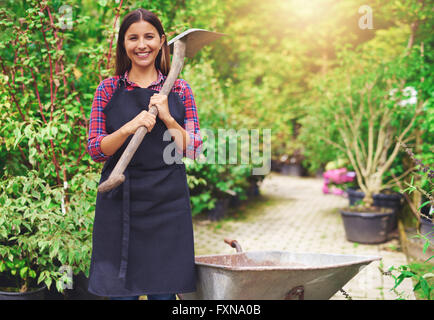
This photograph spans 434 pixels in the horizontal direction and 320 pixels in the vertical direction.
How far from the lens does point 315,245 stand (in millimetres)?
5793

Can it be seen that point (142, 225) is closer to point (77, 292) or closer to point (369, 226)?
point (77, 292)

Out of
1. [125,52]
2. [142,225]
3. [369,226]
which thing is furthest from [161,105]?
[369,226]

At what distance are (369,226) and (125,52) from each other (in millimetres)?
4655

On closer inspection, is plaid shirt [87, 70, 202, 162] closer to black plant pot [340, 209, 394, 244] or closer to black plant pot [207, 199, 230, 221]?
black plant pot [340, 209, 394, 244]

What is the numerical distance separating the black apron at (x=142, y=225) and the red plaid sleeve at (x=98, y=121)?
0.15 feet

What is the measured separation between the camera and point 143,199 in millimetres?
1876

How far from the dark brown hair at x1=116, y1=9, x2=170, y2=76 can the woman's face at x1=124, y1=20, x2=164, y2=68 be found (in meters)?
0.02

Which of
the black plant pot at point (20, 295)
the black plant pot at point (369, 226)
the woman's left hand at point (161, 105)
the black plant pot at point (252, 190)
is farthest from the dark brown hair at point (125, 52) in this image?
the black plant pot at point (252, 190)

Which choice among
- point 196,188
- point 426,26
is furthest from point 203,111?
point 426,26

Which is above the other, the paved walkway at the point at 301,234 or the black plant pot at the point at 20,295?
the black plant pot at the point at 20,295

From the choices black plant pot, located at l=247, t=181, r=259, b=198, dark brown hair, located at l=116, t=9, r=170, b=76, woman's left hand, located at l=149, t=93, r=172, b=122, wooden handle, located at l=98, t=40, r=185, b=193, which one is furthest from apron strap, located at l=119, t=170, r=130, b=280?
black plant pot, located at l=247, t=181, r=259, b=198

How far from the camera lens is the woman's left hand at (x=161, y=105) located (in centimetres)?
178

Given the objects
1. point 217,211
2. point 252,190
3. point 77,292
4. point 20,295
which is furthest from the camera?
point 252,190

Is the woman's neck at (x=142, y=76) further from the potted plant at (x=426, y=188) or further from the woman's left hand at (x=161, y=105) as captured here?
the potted plant at (x=426, y=188)
